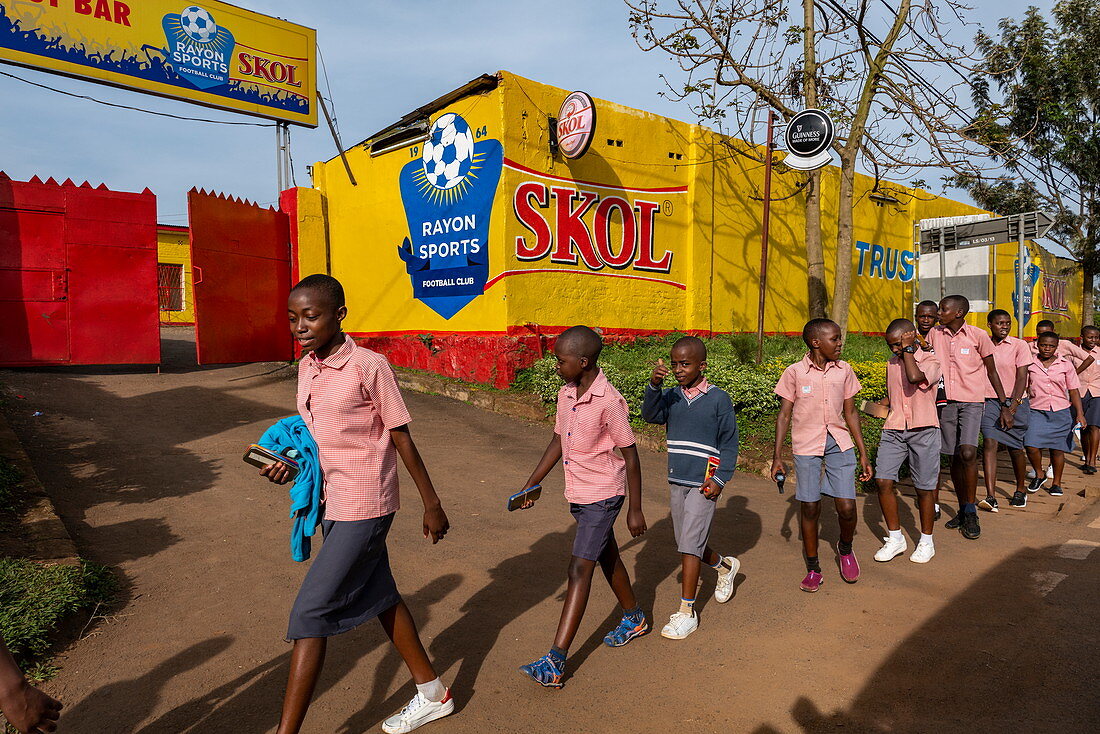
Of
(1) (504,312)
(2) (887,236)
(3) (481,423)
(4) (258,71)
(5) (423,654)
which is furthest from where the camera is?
(2) (887,236)

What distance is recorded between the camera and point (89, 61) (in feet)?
36.2

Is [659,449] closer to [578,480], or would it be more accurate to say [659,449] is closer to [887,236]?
[578,480]

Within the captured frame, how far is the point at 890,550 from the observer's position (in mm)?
5066

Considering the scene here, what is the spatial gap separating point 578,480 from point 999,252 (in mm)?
22359

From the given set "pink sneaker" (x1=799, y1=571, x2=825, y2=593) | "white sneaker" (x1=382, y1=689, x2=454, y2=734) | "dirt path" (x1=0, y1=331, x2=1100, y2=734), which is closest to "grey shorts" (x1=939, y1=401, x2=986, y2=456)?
"dirt path" (x1=0, y1=331, x2=1100, y2=734)

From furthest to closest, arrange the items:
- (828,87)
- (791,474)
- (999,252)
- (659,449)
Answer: (999,252) → (828,87) → (659,449) → (791,474)

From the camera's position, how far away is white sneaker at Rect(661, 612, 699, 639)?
12.4 feet

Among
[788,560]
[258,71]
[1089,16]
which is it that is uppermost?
[1089,16]

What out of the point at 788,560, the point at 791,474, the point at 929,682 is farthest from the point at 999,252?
the point at 929,682

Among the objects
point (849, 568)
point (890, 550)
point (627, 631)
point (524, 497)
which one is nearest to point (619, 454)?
point (524, 497)

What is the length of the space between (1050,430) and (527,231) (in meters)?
7.08

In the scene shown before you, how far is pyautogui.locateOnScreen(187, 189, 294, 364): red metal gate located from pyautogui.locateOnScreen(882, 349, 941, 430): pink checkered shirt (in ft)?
32.4

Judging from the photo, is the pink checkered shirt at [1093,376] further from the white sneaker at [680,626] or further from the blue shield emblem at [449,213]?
the blue shield emblem at [449,213]

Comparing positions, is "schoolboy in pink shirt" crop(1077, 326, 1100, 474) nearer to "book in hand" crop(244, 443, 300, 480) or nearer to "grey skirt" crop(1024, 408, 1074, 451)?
"grey skirt" crop(1024, 408, 1074, 451)
